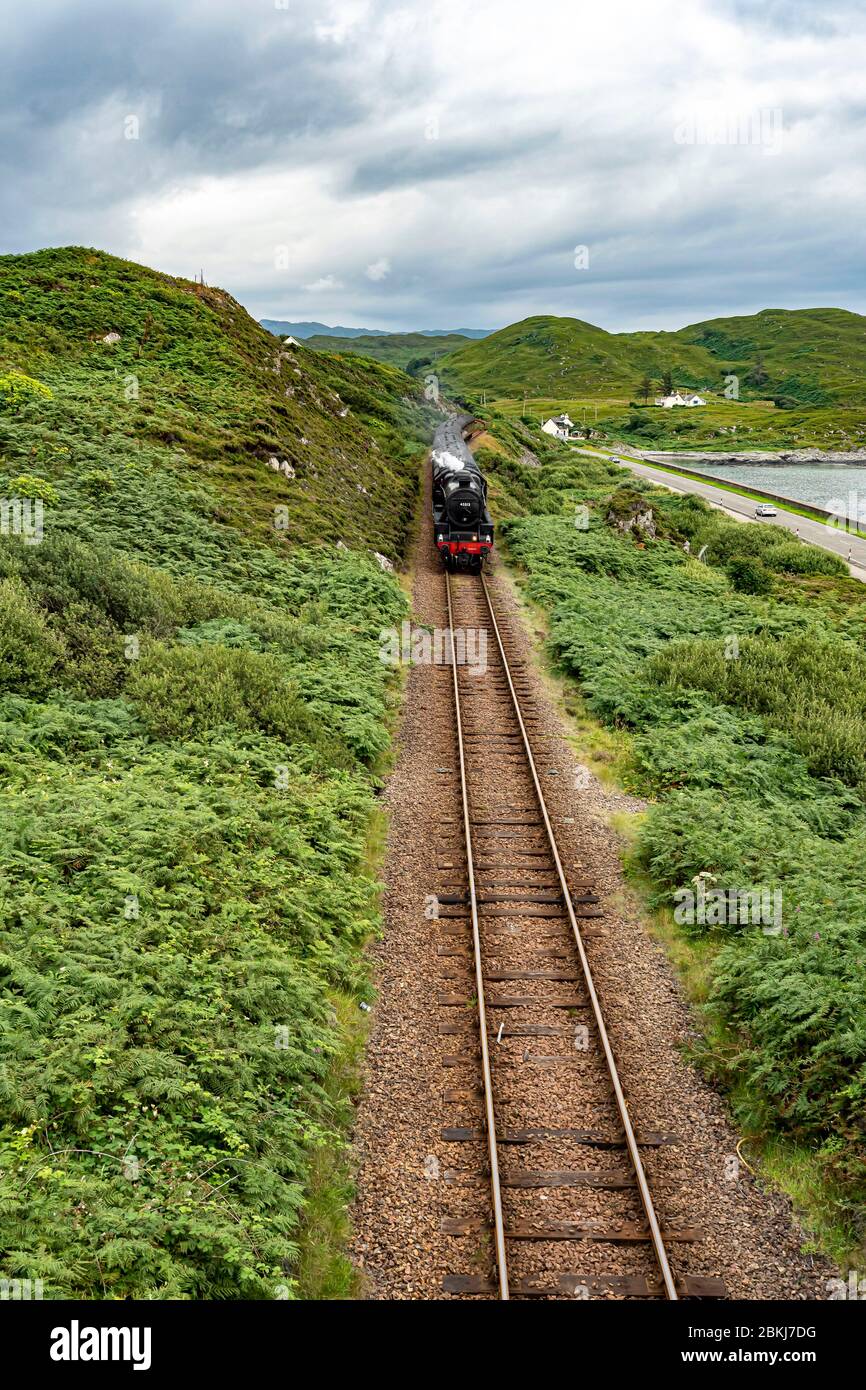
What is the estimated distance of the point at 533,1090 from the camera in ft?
30.6

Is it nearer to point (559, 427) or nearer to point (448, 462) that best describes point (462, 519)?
point (448, 462)

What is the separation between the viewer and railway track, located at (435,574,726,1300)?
7434 mm

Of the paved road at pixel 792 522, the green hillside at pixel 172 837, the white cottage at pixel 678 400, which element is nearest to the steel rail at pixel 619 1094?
the green hillside at pixel 172 837

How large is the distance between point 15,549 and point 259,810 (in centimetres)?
1004

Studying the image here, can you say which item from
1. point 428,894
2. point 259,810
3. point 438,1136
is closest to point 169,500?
point 259,810

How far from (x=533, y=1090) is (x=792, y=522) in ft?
197

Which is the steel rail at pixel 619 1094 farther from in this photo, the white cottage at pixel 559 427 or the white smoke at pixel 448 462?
the white cottage at pixel 559 427

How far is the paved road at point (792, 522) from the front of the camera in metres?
48.3

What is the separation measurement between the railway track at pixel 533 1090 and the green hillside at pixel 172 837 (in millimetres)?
1453

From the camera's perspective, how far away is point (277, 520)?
90.5 feet
